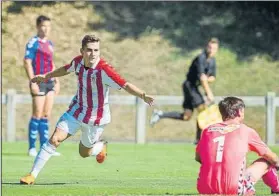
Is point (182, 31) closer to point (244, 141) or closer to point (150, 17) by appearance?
point (150, 17)

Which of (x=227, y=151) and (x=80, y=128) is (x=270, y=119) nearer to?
(x=80, y=128)

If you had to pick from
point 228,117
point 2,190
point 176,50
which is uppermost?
point 176,50

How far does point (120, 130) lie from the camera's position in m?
29.1

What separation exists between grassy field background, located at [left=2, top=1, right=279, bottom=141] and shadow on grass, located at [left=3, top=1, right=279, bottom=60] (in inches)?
1.1

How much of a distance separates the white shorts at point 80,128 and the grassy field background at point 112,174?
0.52 metres

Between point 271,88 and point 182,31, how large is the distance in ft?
11.2

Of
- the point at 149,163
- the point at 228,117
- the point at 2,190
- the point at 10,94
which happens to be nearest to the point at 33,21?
the point at 10,94

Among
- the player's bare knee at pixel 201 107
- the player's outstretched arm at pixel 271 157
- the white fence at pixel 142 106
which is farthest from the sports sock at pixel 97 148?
the white fence at pixel 142 106

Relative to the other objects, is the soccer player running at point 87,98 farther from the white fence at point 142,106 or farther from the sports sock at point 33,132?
the white fence at point 142,106

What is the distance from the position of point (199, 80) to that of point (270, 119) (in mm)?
3726

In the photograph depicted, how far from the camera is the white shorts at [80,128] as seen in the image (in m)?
13.1

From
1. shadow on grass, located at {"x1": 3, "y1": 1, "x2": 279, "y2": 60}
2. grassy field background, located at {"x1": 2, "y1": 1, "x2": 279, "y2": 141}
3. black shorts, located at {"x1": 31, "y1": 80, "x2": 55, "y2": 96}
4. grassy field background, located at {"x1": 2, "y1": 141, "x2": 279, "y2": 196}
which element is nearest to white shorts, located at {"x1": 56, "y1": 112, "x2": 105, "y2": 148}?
grassy field background, located at {"x1": 2, "y1": 141, "x2": 279, "y2": 196}

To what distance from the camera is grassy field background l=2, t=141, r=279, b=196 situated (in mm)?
12109

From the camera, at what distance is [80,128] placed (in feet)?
44.3
